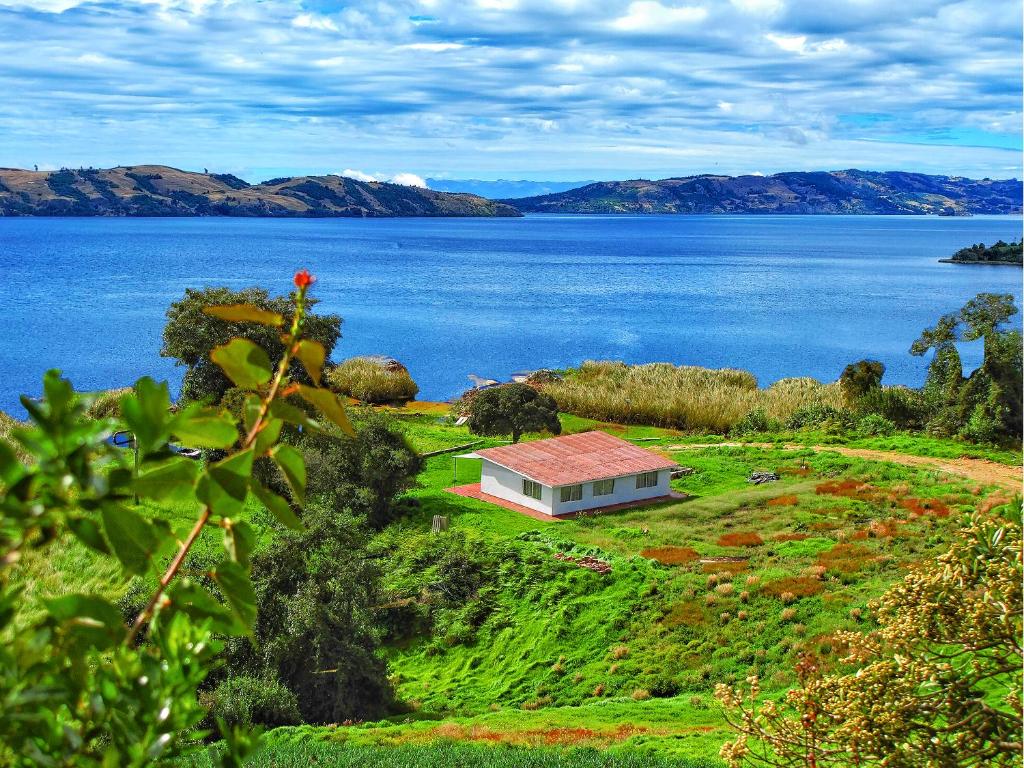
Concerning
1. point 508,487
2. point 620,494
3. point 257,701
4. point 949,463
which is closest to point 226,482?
point 257,701

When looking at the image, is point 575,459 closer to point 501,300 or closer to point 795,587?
point 795,587

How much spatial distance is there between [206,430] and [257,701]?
16.6 meters

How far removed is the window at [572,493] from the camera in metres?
31.8

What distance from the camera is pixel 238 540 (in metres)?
1.86

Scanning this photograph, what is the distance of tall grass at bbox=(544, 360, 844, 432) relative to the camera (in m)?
46.9

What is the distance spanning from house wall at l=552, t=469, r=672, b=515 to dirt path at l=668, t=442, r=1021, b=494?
6.85m

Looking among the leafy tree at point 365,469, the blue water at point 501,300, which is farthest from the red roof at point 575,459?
the blue water at point 501,300

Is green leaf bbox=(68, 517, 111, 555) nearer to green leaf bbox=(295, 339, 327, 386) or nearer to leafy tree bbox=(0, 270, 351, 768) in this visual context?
leafy tree bbox=(0, 270, 351, 768)

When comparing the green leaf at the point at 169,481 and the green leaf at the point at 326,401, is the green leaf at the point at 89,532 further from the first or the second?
the green leaf at the point at 326,401

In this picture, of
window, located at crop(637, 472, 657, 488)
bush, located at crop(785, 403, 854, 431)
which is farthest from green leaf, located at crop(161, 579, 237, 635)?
bush, located at crop(785, 403, 854, 431)

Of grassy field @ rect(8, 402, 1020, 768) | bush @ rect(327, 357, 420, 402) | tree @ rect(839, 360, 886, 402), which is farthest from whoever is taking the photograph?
bush @ rect(327, 357, 420, 402)

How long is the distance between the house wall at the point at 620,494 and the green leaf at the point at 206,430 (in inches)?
1168

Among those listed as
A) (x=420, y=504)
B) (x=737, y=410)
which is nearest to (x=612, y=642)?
(x=420, y=504)

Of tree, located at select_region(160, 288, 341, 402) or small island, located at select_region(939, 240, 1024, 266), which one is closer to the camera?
tree, located at select_region(160, 288, 341, 402)
